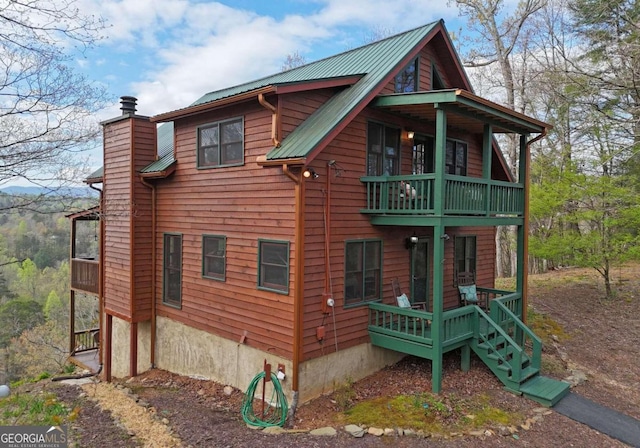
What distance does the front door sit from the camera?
10453 mm

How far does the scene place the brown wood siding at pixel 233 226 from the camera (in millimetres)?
8391

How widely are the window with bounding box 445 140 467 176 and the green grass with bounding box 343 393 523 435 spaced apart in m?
6.20

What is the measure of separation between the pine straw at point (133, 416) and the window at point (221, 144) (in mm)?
5591

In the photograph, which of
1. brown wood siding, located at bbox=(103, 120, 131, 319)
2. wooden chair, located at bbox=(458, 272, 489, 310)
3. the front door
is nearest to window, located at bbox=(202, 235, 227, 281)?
brown wood siding, located at bbox=(103, 120, 131, 319)

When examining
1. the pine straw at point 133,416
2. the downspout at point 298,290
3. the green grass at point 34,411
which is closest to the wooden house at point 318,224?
the downspout at point 298,290

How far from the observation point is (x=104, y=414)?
8.41m

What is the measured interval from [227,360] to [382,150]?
245 inches

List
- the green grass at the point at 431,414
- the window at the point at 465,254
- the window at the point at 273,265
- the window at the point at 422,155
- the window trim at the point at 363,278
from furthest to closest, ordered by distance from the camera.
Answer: the window at the point at 465,254
the window at the point at 422,155
the window trim at the point at 363,278
the window at the point at 273,265
the green grass at the point at 431,414

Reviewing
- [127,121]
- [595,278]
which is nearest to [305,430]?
[127,121]

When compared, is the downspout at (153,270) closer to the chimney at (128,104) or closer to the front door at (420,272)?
the chimney at (128,104)

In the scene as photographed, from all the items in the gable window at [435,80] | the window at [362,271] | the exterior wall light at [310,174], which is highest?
the gable window at [435,80]

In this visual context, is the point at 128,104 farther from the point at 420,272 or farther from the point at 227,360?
the point at 420,272

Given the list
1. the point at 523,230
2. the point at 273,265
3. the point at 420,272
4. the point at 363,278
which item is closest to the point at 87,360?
the point at 273,265

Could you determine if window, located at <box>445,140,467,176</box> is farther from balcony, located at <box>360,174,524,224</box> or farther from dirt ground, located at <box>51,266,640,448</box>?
dirt ground, located at <box>51,266,640,448</box>
